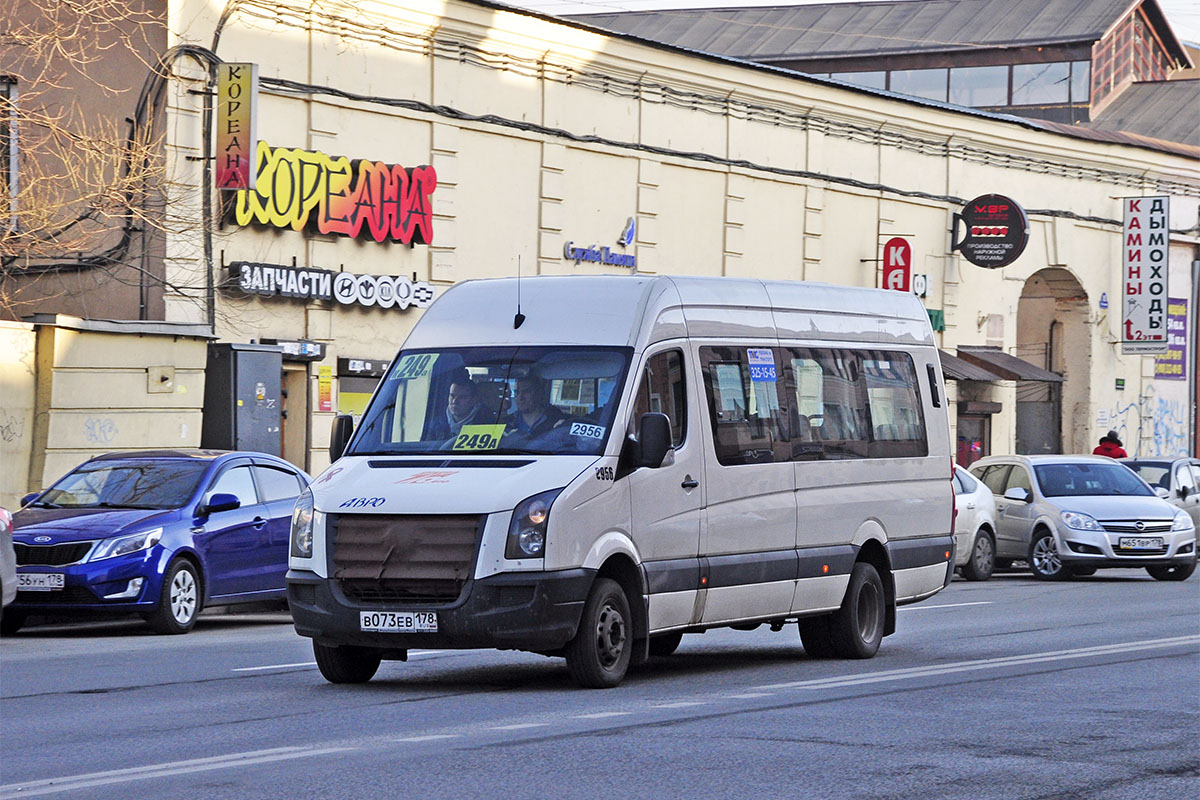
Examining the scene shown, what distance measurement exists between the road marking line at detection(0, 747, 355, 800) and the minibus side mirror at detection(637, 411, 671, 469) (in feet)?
10.1

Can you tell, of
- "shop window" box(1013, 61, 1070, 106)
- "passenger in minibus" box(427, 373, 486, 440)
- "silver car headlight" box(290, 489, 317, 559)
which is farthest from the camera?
"shop window" box(1013, 61, 1070, 106)

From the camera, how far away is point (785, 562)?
12.7 meters

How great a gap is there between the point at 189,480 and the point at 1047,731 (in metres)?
9.18

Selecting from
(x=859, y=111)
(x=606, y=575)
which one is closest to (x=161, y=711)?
(x=606, y=575)

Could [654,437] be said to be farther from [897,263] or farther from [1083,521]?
[897,263]

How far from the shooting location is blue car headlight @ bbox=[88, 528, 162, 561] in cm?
1558

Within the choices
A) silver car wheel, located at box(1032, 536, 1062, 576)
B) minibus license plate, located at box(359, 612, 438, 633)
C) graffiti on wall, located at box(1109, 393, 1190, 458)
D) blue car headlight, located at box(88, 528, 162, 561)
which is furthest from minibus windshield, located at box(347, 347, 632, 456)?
graffiti on wall, located at box(1109, 393, 1190, 458)

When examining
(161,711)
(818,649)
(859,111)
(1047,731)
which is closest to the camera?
(1047,731)

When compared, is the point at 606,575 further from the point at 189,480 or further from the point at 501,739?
the point at 189,480

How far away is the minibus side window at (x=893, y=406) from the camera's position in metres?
13.9

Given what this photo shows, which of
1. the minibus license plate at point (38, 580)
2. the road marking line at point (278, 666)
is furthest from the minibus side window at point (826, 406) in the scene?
the minibus license plate at point (38, 580)

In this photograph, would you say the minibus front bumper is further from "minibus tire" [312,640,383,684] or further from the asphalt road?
"minibus tire" [312,640,383,684]

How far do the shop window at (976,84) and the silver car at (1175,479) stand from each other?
101ft

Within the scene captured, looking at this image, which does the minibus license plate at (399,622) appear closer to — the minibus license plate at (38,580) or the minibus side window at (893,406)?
the minibus side window at (893,406)
